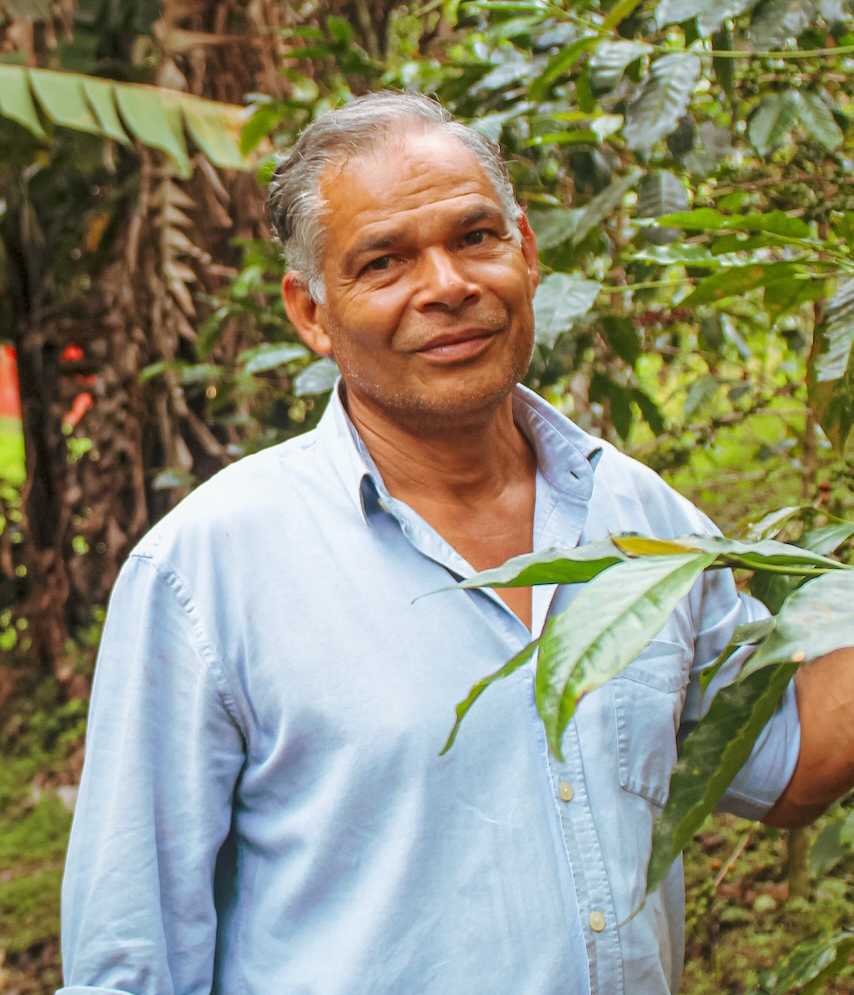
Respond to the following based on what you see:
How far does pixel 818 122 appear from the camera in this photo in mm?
1677

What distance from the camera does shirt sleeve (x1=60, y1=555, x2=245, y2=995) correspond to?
3.93ft

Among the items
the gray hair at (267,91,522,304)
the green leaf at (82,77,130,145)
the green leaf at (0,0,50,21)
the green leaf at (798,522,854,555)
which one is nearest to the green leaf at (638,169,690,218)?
the gray hair at (267,91,522,304)

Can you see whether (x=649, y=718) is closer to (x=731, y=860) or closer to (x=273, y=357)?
(x=731, y=860)

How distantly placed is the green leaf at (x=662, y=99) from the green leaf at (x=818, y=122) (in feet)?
0.56

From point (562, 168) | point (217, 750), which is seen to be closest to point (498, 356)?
point (217, 750)

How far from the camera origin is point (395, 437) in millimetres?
1430

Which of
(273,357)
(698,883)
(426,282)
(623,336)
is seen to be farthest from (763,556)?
(698,883)

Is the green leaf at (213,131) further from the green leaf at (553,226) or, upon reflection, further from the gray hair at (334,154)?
the gray hair at (334,154)

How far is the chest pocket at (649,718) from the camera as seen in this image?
130 centimetres

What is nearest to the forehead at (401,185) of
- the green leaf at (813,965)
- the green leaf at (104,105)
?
the green leaf at (813,965)

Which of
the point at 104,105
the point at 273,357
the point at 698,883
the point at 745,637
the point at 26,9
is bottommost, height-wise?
the point at 698,883

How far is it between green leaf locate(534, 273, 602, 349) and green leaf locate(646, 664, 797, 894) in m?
0.79

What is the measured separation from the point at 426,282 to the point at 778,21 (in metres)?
0.62

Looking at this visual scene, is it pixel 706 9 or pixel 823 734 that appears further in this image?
pixel 706 9
